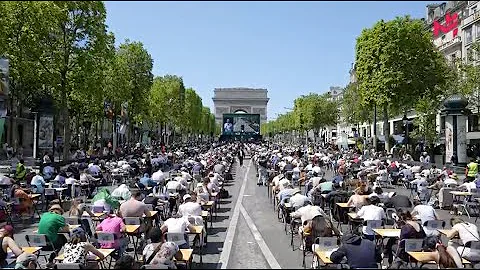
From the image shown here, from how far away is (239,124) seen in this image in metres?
119

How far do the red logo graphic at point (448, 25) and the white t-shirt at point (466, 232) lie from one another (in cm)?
6128

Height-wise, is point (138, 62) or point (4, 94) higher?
point (138, 62)

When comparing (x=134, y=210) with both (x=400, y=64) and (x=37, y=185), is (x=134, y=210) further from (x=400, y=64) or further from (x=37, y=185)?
(x=400, y=64)

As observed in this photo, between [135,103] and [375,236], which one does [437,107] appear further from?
[375,236]

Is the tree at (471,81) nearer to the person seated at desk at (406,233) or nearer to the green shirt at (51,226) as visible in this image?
the person seated at desk at (406,233)

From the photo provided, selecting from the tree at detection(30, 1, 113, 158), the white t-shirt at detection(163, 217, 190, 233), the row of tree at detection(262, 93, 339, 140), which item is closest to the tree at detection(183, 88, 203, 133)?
the row of tree at detection(262, 93, 339, 140)

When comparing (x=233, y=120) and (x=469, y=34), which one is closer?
(x=469, y=34)

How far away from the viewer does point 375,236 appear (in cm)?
1133

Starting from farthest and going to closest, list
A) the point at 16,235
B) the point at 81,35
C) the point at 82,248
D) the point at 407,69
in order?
the point at 407,69 → the point at 81,35 → the point at 16,235 → the point at 82,248

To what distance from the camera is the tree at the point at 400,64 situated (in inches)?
1766

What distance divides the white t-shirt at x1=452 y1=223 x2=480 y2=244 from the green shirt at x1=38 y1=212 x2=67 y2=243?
7713mm

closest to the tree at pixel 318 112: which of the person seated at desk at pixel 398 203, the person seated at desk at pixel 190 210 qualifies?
the person seated at desk at pixel 398 203

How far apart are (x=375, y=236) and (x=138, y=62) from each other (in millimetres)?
49514

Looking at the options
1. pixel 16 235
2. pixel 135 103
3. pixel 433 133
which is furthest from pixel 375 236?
pixel 135 103
